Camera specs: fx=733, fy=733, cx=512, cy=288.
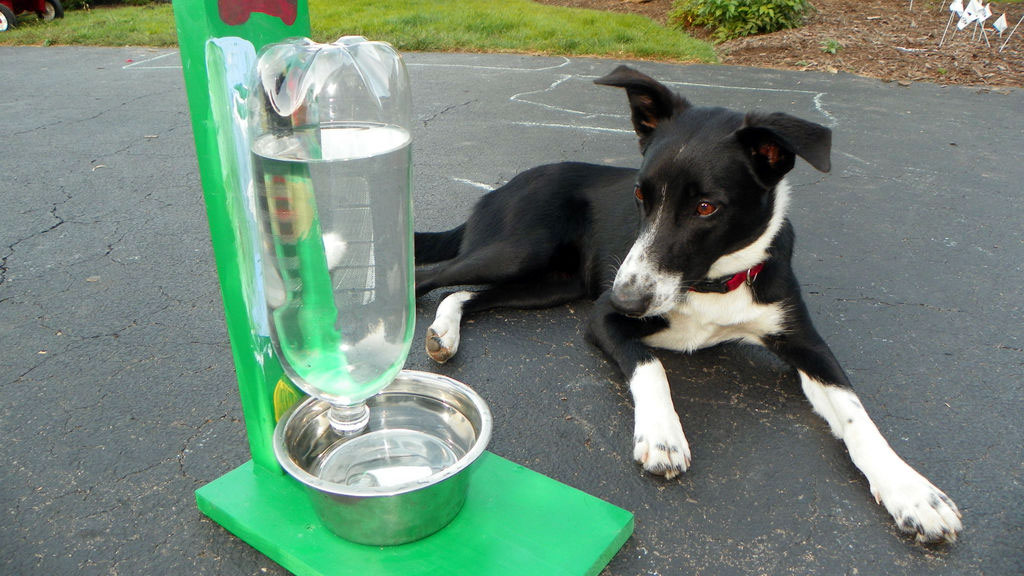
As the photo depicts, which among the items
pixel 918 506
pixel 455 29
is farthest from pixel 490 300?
pixel 455 29

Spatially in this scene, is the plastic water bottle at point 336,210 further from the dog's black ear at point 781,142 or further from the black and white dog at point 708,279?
the dog's black ear at point 781,142

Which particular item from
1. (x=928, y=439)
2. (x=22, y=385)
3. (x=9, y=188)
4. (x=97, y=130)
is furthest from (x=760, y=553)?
(x=97, y=130)

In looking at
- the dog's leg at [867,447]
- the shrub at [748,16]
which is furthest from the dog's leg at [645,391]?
the shrub at [748,16]

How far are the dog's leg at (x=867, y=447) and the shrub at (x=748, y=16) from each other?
28.5 feet

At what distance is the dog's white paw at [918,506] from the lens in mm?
2029

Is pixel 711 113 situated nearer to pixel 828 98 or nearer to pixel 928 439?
pixel 928 439

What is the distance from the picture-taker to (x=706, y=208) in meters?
2.58

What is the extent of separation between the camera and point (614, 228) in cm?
333

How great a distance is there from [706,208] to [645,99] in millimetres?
562

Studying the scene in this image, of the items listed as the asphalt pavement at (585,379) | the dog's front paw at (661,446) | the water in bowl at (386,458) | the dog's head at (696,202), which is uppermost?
the dog's head at (696,202)

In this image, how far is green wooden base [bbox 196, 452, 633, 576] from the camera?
5.96 ft

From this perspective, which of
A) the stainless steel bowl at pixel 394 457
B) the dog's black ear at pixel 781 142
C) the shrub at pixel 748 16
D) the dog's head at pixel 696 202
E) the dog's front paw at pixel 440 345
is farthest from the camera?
the shrub at pixel 748 16

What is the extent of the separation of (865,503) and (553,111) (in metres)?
5.22

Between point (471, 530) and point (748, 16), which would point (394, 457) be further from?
point (748, 16)
